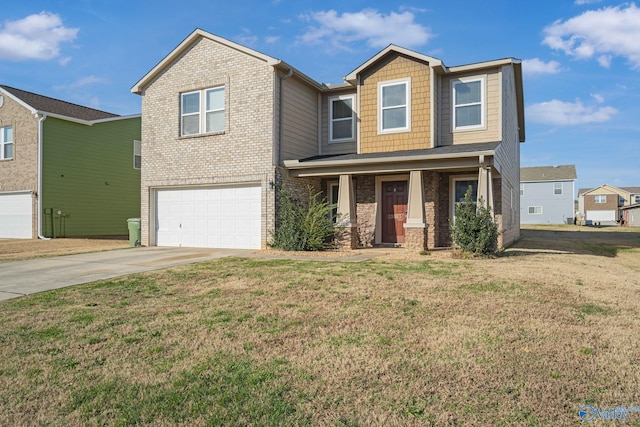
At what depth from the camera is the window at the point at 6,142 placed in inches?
838

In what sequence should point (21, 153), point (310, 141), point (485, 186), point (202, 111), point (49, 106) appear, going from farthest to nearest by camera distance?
1. point (49, 106)
2. point (21, 153)
3. point (310, 141)
4. point (202, 111)
5. point (485, 186)

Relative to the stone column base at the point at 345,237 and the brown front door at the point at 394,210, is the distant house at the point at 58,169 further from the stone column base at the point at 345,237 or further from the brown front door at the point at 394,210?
the brown front door at the point at 394,210

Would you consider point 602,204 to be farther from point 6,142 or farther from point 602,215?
point 6,142

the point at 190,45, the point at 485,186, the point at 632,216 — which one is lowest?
the point at 632,216

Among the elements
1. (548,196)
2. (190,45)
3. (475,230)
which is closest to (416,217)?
(475,230)

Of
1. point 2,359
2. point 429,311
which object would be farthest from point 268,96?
point 2,359

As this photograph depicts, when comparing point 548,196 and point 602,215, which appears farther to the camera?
point 602,215

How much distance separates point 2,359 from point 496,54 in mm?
14596

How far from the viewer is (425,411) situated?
334 cm

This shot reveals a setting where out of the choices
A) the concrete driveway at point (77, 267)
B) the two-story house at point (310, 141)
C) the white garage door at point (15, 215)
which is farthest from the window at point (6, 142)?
the concrete driveway at point (77, 267)

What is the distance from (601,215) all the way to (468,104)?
60087 millimetres

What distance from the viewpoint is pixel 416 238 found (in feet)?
42.2

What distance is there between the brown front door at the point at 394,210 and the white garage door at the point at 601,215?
192 feet

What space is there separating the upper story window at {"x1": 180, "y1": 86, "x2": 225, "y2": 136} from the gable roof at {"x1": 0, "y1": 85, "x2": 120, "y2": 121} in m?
9.17
